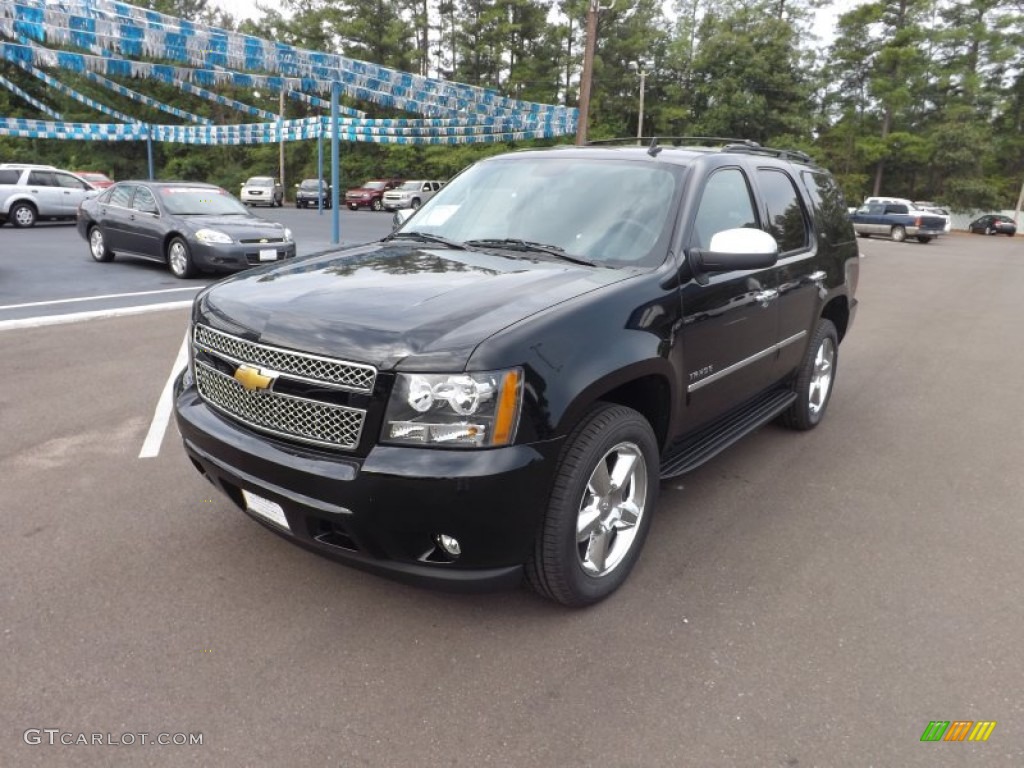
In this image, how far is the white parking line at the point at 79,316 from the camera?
7.56 m

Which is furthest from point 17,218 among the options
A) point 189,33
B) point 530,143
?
point 530,143

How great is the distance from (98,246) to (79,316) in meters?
5.69

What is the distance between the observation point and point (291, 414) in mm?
2604

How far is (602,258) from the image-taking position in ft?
10.9

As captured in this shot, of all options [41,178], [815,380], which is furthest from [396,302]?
[41,178]

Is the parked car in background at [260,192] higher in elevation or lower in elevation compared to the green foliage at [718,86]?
lower

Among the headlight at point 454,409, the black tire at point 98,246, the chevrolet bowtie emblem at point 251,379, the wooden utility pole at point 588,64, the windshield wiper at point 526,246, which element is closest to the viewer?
the headlight at point 454,409

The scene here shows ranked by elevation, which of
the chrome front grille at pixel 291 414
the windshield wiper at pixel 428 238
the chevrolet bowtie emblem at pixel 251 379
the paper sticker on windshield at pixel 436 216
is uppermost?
the paper sticker on windshield at pixel 436 216

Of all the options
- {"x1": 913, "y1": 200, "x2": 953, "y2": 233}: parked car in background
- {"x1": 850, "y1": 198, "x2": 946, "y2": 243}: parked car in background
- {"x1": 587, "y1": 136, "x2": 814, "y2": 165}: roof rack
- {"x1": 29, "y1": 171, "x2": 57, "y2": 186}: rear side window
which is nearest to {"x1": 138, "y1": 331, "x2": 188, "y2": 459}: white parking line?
{"x1": 587, "y1": 136, "x2": 814, "y2": 165}: roof rack

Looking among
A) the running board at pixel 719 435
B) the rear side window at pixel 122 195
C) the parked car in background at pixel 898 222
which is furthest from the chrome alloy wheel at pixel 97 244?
the parked car in background at pixel 898 222

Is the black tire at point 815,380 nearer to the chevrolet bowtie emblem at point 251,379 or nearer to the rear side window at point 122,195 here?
the chevrolet bowtie emblem at point 251,379

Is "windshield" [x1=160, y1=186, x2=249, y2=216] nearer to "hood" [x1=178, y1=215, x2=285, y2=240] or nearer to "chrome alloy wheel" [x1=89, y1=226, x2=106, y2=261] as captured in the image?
"hood" [x1=178, y1=215, x2=285, y2=240]

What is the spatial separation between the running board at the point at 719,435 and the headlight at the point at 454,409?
1.21 m

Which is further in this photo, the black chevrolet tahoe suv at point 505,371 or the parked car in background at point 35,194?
the parked car in background at point 35,194
